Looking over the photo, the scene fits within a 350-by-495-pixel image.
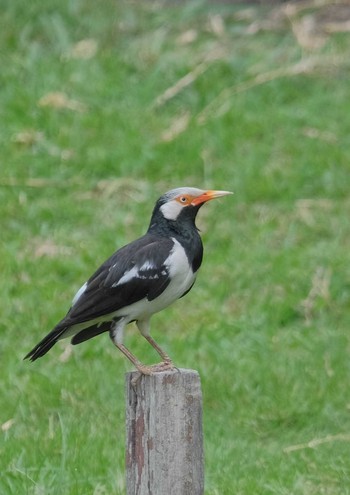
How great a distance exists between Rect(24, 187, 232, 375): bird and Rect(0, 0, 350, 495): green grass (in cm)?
93

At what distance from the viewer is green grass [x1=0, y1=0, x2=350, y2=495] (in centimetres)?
689

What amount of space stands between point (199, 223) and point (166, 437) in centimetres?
542

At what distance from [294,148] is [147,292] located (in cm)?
583

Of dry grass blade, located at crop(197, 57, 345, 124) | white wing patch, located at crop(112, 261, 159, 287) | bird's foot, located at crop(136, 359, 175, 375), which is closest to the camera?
bird's foot, located at crop(136, 359, 175, 375)

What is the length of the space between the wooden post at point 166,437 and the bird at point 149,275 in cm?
45

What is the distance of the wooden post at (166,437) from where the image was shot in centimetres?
460

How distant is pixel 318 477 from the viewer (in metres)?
6.37

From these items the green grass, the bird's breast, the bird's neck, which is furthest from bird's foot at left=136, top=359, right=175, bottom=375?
the green grass

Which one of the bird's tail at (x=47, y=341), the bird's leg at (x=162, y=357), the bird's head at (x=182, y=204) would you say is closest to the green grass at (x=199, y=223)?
the bird's tail at (x=47, y=341)

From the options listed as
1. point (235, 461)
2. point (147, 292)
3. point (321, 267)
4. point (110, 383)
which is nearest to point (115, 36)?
point (321, 267)

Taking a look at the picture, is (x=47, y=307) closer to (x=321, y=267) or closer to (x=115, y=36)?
(x=321, y=267)

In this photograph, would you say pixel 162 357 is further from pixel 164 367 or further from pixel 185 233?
pixel 185 233

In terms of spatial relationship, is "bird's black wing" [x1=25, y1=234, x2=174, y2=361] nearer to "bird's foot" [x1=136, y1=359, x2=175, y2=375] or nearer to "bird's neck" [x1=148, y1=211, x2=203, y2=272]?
"bird's neck" [x1=148, y1=211, x2=203, y2=272]

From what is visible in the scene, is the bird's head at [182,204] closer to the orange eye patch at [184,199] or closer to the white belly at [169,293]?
the orange eye patch at [184,199]
